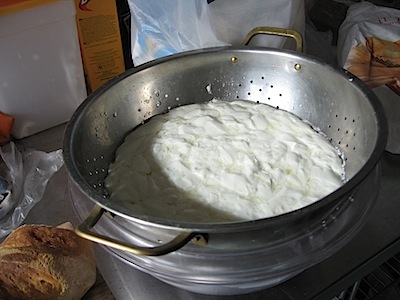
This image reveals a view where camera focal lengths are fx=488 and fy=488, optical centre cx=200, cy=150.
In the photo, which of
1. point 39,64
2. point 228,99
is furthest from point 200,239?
point 39,64

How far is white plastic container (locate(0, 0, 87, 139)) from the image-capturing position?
0.85 m

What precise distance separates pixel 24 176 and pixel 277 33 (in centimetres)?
52

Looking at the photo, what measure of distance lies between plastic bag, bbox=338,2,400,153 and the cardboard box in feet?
1.53

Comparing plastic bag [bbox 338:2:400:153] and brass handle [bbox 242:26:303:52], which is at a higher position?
brass handle [bbox 242:26:303:52]

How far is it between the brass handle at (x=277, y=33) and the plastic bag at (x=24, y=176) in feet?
1.35

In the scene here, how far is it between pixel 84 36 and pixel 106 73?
3.8 inches

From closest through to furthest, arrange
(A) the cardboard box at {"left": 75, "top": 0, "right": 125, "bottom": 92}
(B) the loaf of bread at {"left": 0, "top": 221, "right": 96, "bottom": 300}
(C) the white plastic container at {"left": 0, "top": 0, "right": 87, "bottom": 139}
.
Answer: (B) the loaf of bread at {"left": 0, "top": 221, "right": 96, "bottom": 300} → (C) the white plastic container at {"left": 0, "top": 0, "right": 87, "bottom": 139} → (A) the cardboard box at {"left": 75, "top": 0, "right": 125, "bottom": 92}

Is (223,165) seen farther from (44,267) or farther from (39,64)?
(39,64)

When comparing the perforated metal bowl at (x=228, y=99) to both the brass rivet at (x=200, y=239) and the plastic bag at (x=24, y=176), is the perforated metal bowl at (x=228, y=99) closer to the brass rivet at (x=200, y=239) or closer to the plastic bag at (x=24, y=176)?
the brass rivet at (x=200, y=239)

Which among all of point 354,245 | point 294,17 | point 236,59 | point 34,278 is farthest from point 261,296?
point 294,17

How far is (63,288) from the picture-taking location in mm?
609

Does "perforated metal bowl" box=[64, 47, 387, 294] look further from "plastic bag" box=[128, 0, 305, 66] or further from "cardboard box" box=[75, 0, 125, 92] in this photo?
"cardboard box" box=[75, 0, 125, 92]

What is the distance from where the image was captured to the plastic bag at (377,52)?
2.90 feet

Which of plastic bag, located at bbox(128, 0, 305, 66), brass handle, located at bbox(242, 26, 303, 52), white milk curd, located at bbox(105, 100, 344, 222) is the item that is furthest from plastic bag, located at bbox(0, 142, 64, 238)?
brass handle, located at bbox(242, 26, 303, 52)
